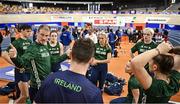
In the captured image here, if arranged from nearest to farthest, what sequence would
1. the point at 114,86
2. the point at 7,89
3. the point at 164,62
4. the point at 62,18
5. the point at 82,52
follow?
the point at 82,52
the point at 164,62
the point at 7,89
the point at 114,86
the point at 62,18

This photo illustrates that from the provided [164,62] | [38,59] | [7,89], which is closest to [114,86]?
[7,89]

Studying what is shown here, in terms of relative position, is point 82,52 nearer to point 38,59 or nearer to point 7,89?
point 38,59

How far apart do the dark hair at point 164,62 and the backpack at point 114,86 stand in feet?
16.7

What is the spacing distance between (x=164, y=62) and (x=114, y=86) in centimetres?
555

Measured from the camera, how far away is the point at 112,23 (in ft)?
51.3

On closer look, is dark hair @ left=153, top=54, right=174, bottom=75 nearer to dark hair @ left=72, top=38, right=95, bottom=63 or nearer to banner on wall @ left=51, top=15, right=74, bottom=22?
dark hair @ left=72, top=38, right=95, bottom=63

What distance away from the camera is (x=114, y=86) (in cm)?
781

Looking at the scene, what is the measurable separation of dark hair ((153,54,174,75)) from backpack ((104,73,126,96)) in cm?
508

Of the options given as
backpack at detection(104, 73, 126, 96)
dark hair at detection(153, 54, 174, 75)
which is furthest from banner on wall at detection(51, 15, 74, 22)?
dark hair at detection(153, 54, 174, 75)

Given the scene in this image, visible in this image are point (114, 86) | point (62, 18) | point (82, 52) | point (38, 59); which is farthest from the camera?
Result: point (62, 18)

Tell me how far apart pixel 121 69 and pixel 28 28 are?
20.7ft

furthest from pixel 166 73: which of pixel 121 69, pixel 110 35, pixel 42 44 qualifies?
pixel 110 35

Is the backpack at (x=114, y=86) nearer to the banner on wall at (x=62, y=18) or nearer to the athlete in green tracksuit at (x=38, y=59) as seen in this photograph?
the athlete in green tracksuit at (x=38, y=59)

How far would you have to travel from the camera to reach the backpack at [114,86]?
7.43 m
